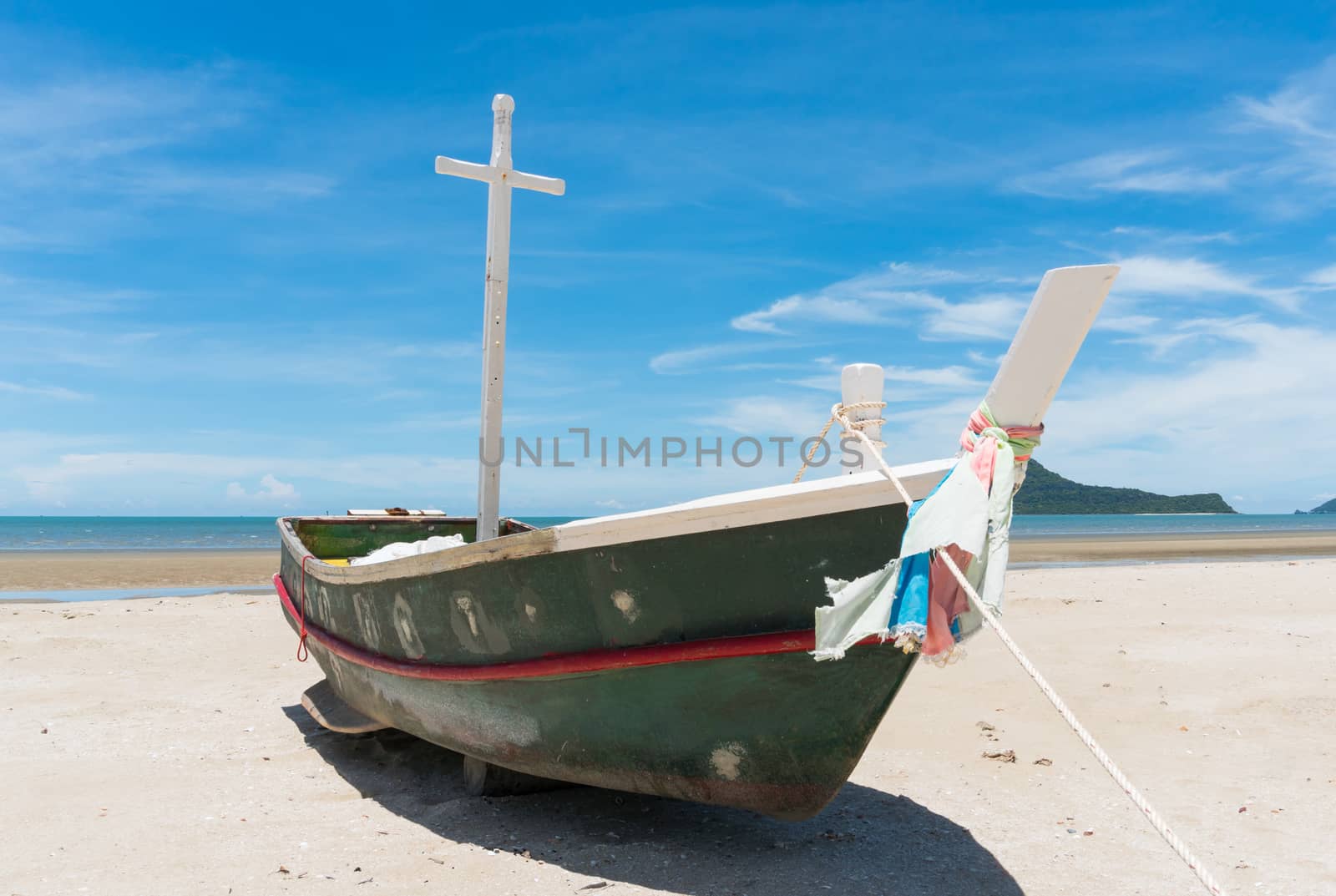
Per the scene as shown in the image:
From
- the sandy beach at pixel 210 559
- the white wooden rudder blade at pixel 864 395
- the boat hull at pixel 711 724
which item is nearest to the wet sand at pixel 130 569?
the sandy beach at pixel 210 559

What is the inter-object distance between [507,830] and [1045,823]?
264cm

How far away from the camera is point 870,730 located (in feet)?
11.5

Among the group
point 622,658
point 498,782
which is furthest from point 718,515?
point 498,782

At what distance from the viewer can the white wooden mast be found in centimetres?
580

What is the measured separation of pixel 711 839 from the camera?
13.2 feet

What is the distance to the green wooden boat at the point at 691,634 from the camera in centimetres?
309

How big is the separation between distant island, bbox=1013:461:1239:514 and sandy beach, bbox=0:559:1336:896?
99.8 metres

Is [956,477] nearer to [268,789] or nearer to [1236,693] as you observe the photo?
[268,789]

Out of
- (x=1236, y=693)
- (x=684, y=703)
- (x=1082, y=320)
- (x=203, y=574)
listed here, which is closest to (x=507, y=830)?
(x=684, y=703)

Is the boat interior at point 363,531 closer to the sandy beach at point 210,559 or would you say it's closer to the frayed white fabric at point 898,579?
the frayed white fabric at point 898,579

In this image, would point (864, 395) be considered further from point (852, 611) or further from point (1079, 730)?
point (1079, 730)

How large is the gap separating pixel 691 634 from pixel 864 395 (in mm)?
1234

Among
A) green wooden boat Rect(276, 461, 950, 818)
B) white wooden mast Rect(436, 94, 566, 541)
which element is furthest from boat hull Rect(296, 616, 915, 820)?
white wooden mast Rect(436, 94, 566, 541)

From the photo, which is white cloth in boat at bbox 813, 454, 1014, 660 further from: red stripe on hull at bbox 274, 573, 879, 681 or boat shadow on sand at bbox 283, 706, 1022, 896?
boat shadow on sand at bbox 283, 706, 1022, 896
